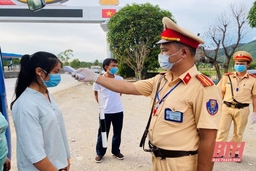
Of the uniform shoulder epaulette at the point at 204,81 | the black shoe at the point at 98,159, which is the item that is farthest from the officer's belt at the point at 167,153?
the black shoe at the point at 98,159

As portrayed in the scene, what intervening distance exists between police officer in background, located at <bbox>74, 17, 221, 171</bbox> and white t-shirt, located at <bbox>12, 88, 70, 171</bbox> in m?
0.71

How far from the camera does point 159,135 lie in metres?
1.60

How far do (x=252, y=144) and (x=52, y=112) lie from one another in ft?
13.0

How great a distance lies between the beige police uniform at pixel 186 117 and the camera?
144 cm

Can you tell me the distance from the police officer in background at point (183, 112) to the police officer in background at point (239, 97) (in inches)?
90.2

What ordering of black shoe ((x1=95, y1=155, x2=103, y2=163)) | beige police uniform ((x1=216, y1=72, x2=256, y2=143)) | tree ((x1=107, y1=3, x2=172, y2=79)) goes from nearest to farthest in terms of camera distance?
black shoe ((x1=95, y1=155, x2=103, y2=163)), beige police uniform ((x1=216, y1=72, x2=256, y2=143)), tree ((x1=107, y1=3, x2=172, y2=79))

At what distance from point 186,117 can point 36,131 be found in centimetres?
101

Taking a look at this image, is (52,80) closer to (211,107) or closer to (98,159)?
(211,107)

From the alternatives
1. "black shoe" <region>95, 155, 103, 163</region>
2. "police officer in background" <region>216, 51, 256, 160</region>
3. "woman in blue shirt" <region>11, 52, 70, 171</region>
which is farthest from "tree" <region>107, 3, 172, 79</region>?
"woman in blue shirt" <region>11, 52, 70, 171</region>

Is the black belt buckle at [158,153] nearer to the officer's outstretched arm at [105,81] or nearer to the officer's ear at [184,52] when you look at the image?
the officer's outstretched arm at [105,81]

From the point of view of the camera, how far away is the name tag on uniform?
1503mm

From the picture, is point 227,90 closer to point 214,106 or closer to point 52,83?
point 214,106

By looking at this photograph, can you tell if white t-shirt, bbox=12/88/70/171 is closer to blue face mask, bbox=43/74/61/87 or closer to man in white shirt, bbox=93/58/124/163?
blue face mask, bbox=43/74/61/87

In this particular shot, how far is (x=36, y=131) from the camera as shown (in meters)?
1.41
